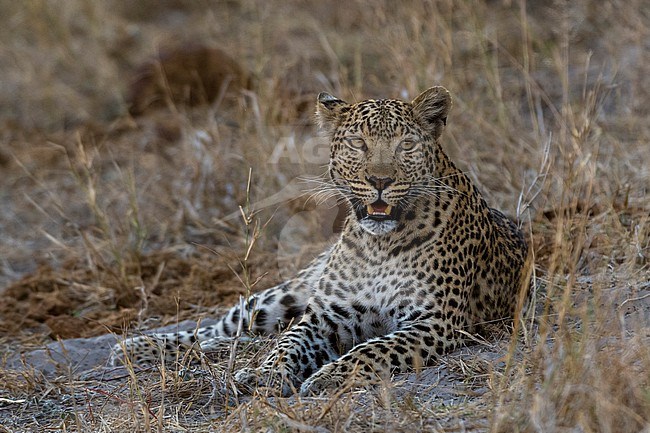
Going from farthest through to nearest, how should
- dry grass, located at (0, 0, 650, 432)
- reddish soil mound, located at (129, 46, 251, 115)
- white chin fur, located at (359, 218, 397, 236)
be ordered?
reddish soil mound, located at (129, 46, 251, 115) < white chin fur, located at (359, 218, 397, 236) < dry grass, located at (0, 0, 650, 432)

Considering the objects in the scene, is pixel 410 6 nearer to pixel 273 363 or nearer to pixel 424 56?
pixel 424 56

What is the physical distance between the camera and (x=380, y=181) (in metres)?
5.07

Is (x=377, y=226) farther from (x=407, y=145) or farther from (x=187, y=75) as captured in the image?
(x=187, y=75)

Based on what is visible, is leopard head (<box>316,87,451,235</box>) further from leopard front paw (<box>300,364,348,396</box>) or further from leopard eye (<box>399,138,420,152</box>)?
leopard front paw (<box>300,364,348,396</box>)

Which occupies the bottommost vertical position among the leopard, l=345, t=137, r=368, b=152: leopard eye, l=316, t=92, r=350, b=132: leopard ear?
the leopard

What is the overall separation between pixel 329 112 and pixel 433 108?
22.5 inches

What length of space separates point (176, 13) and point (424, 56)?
7.74 m

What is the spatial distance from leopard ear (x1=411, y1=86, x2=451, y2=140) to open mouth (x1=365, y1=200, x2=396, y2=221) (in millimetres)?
534

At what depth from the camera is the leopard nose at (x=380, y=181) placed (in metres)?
5.06

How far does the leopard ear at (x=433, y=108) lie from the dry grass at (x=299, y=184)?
2.43 ft

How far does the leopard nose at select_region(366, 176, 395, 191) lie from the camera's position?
16.6ft

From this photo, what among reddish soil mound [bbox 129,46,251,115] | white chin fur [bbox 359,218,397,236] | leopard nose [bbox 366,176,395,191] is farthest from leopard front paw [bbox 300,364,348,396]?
reddish soil mound [bbox 129,46,251,115]

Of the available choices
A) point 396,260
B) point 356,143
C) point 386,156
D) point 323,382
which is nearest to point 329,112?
point 356,143

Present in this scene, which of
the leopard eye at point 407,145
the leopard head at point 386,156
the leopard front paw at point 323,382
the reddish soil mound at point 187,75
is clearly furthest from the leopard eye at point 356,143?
the reddish soil mound at point 187,75
